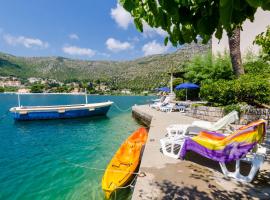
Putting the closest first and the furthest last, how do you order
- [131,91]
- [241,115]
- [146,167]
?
[146,167] < [241,115] < [131,91]

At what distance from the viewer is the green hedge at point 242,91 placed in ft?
40.0

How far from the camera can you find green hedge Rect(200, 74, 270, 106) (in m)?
12.2

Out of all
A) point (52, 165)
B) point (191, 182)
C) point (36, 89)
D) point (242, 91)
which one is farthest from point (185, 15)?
point (36, 89)

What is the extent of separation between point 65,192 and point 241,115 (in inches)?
384

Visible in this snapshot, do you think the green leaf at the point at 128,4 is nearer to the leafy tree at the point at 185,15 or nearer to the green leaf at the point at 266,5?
the leafy tree at the point at 185,15

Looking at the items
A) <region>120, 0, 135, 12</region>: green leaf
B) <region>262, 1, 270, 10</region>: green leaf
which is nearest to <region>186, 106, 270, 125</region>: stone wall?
<region>262, 1, 270, 10</region>: green leaf

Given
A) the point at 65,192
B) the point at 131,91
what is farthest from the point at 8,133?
the point at 131,91

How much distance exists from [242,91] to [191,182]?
919cm

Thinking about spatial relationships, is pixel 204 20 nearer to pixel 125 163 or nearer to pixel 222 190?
pixel 222 190

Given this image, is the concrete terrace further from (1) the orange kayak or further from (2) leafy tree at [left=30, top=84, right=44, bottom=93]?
(2) leafy tree at [left=30, top=84, right=44, bottom=93]

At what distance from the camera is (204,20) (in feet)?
5.52

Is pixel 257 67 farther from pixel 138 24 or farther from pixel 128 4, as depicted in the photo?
pixel 128 4

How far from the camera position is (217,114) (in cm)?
1348

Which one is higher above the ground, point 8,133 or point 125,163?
point 125,163
